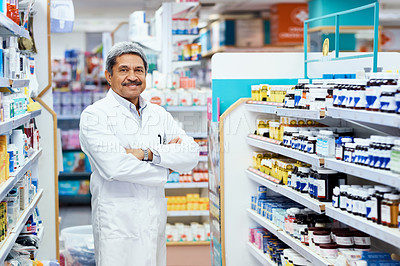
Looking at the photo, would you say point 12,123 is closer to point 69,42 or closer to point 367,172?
point 367,172

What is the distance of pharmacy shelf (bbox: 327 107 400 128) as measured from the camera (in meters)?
2.68

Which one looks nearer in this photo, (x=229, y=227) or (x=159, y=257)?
(x=159, y=257)

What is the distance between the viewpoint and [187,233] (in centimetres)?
711

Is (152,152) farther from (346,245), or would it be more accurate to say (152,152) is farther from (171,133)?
(346,245)

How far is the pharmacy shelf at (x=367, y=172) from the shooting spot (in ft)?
8.77

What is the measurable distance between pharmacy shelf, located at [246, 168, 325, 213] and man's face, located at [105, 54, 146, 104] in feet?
4.04

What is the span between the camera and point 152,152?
12.3 ft

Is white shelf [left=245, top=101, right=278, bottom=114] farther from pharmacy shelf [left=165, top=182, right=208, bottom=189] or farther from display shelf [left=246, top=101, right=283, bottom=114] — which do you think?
pharmacy shelf [left=165, top=182, right=208, bottom=189]

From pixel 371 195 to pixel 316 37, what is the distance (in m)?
10.1

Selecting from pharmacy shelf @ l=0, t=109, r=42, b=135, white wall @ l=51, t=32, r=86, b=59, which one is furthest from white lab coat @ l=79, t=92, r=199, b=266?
white wall @ l=51, t=32, r=86, b=59

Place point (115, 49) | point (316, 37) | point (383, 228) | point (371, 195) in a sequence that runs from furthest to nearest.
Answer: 1. point (316, 37)
2. point (115, 49)
3. point (371, 195)
4. point (383, 228)

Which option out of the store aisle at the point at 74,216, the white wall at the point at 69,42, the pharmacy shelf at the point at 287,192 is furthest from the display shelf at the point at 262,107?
the white wall at the point at 69,42

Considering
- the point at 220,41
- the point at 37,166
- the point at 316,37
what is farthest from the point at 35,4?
the point at 220,41

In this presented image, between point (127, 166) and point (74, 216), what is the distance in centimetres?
640
